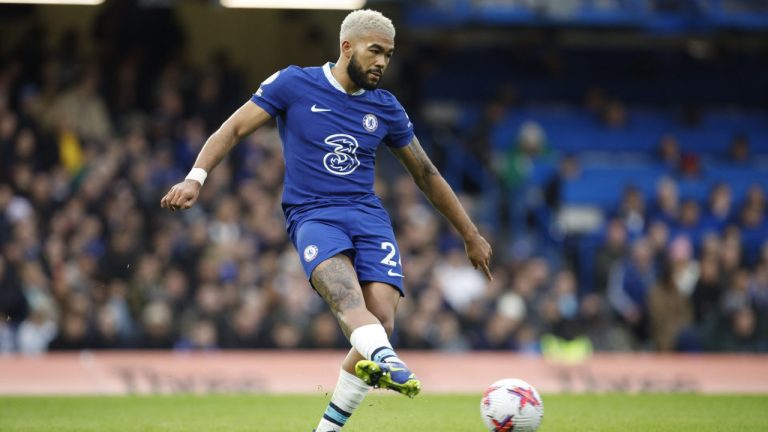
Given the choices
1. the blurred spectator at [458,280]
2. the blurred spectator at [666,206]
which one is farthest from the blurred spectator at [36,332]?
the blurred spectator at [666,206]

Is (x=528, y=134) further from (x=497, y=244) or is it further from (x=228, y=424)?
(x=228, y=424)

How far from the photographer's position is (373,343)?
22.9 feet

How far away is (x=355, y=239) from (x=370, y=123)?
71 cm

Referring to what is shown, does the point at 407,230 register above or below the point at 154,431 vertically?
above

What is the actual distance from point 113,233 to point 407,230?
413cm

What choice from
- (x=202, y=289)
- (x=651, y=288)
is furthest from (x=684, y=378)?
(x=202, y=289)

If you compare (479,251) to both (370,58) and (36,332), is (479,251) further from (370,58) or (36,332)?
(36,332)

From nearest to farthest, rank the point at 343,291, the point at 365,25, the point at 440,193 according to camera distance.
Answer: the point at 343,291 < the point at 365,25 < the point at 440,193

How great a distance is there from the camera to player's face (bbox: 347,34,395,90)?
24.8 ft

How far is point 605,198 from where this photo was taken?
70.9 feet

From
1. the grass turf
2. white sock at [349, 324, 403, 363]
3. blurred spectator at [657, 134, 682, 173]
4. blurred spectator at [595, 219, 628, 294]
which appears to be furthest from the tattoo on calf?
blurred spectator at [657, 134, 682, 173]

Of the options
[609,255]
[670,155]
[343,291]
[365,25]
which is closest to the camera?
[343,291]

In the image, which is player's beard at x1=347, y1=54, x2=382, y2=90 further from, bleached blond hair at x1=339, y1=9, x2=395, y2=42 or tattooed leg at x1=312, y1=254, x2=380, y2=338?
tattooed leg at x1=312, y1=254, x2=380, y2=338

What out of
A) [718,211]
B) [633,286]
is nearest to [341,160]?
[633,286]
